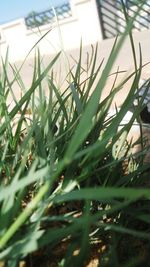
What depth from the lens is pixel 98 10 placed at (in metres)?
11.0

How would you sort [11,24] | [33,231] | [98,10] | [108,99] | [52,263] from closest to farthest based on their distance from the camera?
[33,231]
[52,263]
[108,99]
[98,10]
[11,24]

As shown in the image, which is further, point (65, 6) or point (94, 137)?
point (65, 6)

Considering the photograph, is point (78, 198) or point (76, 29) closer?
point (78, 198)

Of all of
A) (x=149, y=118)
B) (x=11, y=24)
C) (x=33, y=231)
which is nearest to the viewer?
(x=33, y=231)

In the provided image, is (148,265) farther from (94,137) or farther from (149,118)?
(149,118)

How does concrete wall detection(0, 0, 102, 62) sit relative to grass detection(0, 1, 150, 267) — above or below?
above

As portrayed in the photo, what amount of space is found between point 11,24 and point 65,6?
2015mm

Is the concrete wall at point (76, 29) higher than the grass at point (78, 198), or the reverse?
the concrete wall at point (76, 29)

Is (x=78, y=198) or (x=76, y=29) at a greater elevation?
(x=76, y=29)

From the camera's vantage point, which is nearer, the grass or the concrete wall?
the grass

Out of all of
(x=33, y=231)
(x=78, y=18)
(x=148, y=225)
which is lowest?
(x=148, y=225)

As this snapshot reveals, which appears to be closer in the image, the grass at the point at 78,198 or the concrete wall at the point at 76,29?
the grass at the point at 78,198

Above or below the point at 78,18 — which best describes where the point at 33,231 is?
below

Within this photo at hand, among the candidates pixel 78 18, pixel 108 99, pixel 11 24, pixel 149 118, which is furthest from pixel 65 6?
pixel 108 99
